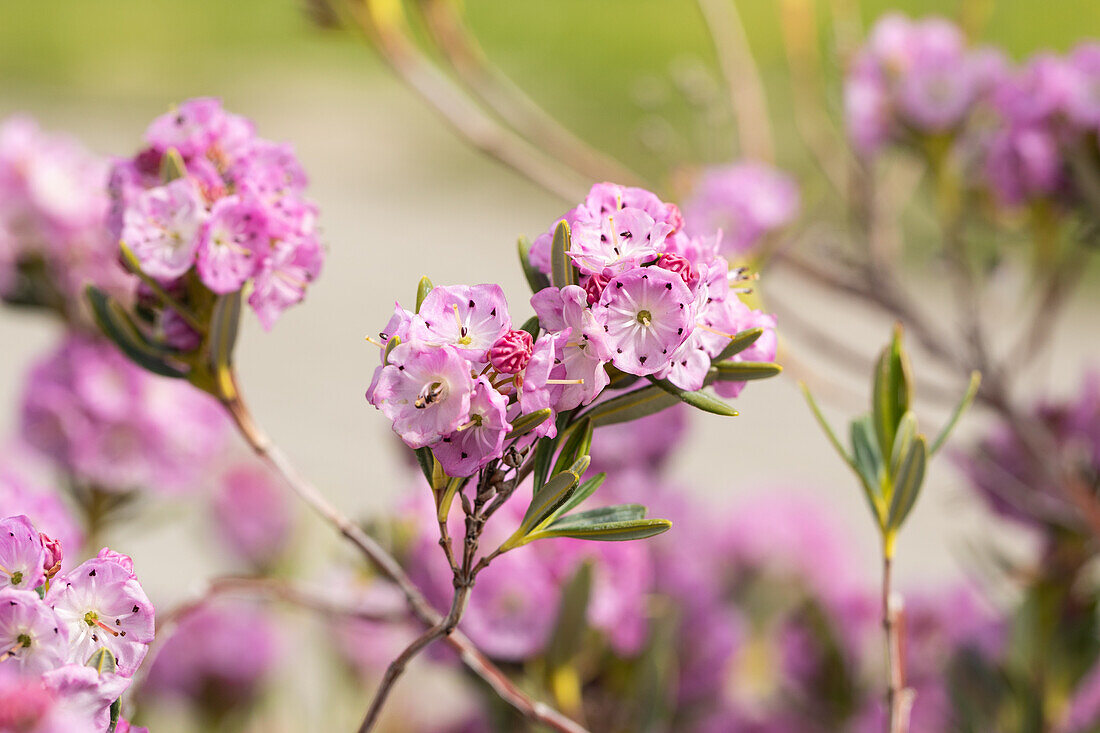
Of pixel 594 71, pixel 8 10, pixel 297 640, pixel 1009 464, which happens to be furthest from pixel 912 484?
pixel 8 10

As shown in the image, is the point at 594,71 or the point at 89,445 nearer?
the point at 89,445

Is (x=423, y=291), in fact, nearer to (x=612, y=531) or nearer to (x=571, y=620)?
(x=612, y=531)

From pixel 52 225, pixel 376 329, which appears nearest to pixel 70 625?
pixel 52 225

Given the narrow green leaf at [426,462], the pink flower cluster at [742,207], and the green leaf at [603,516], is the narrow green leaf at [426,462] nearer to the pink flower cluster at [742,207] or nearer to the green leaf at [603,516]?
the green leaf at [603,516]

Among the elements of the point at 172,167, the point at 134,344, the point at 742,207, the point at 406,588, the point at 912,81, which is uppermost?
the point at 912,81

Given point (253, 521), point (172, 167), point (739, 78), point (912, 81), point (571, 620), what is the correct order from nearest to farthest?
point (172, 167) < point (571, 620) < point (912, 81) < point (739, 78) < point (253, 521)

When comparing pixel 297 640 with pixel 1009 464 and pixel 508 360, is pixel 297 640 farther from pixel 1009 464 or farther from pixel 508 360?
pixel 508 360
